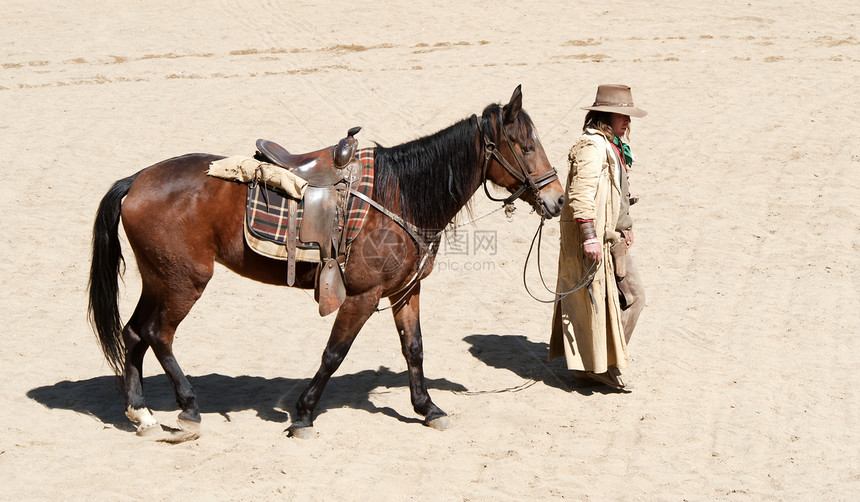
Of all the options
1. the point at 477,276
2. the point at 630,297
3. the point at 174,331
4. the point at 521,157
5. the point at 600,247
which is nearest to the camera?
the point at 521,157

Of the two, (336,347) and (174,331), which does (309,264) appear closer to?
(336,347)

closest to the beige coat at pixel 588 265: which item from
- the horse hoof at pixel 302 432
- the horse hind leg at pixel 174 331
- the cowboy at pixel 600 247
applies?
the cowboy at pixel 600 247

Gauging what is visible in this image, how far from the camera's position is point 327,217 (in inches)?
197

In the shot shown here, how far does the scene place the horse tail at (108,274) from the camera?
206 inches

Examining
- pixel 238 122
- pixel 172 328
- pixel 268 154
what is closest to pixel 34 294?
pixel 172 328

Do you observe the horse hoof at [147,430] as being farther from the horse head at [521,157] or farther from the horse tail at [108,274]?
the horse head at [521,157]

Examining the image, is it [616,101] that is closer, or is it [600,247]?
[600,247]

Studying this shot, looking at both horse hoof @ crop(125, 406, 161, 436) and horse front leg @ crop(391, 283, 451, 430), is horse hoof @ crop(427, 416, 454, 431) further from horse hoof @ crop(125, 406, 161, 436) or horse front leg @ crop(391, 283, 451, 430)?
horse hoof @ crop(125, 406, 161, 436)

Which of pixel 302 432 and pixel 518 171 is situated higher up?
pixel 518 171

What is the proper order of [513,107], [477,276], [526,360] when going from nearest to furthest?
[513,107] → [526,360] → [477,276]

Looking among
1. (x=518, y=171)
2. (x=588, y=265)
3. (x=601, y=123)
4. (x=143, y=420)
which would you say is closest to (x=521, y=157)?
(x=518, y=171)

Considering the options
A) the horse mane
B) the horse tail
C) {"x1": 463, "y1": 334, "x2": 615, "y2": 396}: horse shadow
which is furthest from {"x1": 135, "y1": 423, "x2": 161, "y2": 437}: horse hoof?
{"x1": 463, "y1": 334, "x2": 615, "y2": 396}: horse shadow

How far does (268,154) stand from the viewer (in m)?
5.13

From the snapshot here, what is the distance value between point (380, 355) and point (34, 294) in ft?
11.1
